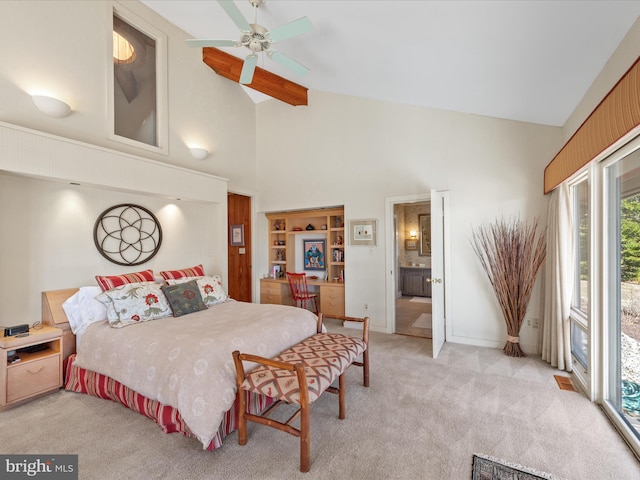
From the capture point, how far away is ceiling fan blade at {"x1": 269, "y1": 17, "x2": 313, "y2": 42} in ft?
7.50

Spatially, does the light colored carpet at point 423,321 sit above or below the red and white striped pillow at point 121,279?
below

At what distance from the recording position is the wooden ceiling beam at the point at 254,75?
4.28m

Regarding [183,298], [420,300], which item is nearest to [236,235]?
[183,298]

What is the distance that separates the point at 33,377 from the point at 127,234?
1.62 m

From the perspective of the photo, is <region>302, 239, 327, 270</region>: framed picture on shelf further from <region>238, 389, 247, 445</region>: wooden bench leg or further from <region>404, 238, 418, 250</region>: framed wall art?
<region>238, 389, 247, 445</region>: wooden bench leg

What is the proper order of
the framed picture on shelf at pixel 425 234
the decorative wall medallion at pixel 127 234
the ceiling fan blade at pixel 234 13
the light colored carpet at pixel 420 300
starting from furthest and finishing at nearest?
the framed picture on shelf at pixel 425 234, the light colored carpet at pixel 420 300, the decorative wall medallion at pixel 127 234, the ceiling fan blade at pixel 234 13

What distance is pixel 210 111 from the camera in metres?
4.55

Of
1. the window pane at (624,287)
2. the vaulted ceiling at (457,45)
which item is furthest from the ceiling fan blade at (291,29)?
the window pane at (624,287)

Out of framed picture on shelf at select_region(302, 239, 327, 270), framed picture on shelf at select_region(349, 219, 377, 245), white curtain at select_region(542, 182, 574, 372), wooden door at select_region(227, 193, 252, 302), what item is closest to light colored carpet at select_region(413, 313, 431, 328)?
framed picture on shelf at select_region(349, 219, 377, 245)

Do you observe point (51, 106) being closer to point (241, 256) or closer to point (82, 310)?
point (82, 310)

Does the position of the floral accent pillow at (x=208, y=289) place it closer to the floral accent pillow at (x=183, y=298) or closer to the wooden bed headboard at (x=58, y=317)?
the floral accent pillow at (x=183, y=298)

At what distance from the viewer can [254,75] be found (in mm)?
4297

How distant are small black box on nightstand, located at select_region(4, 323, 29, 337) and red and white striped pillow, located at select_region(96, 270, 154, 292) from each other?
0.62 meters

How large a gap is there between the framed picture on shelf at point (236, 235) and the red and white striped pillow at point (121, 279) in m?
2.07
